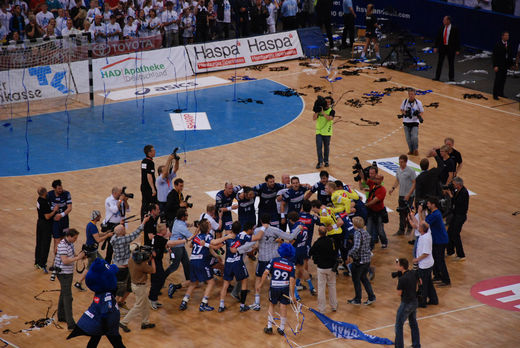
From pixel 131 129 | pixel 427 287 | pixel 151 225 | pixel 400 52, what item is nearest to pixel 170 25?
pixel 131 129

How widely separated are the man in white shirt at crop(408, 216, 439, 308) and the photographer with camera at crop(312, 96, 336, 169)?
6.81 m

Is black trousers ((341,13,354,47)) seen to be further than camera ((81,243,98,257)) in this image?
Yes

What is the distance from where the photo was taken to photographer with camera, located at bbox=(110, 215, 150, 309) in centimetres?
1332

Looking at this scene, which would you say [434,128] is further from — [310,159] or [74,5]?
[74,5]

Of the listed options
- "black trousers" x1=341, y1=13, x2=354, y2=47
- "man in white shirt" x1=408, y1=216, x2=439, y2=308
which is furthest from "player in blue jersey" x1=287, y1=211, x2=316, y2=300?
"black trousers" x1=341, y1=13, x2=354, y2=47

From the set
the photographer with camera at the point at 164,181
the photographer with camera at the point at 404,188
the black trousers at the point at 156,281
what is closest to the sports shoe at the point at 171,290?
the black trousers at the point at 156,281

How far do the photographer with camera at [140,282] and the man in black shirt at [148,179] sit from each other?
3.71 meters

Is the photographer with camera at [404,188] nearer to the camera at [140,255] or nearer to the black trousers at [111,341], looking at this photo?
the camera at [140,255]

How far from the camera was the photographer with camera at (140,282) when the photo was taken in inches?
502

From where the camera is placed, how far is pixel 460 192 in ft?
50.9

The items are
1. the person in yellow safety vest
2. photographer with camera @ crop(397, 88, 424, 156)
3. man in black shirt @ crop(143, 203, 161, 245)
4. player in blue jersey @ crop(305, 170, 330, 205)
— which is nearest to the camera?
man in black shirt @ crop(143, 203, 161, 245)

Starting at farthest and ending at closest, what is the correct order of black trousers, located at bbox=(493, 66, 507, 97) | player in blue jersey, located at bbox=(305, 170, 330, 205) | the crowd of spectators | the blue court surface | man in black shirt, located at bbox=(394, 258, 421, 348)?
the crowd of spectators, black trousers, located at bbox=(493, 66, 507, 97), the blue court surface, player in blue jersey, located at bbox=(305, 170, 330, 205), man in black shirt, located at bbox=(394, 258, 421, 348)

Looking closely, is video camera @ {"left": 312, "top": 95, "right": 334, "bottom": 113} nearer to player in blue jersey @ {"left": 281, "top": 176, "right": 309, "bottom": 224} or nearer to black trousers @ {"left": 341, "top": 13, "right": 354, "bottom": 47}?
player in blue jersey @ {"left": 281, "top": 176, "right": 309, "bottom": 224}

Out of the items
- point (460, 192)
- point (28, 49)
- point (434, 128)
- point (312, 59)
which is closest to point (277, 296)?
point (460, 192)
